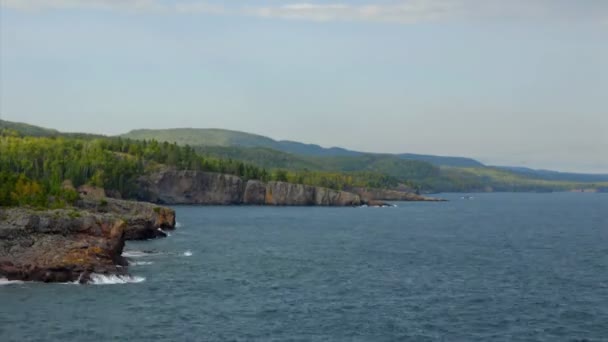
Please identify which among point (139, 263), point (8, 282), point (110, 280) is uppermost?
point (139, 263)

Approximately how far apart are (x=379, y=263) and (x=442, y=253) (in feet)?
62.3

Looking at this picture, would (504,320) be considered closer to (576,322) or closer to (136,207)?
(576,322)

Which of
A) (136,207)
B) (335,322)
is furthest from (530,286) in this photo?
(136,207)

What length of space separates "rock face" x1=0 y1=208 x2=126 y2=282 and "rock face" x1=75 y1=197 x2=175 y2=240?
25.9 metres

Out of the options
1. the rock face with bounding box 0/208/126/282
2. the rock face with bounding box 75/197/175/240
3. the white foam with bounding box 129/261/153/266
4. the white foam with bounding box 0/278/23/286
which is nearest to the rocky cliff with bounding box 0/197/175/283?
the rock face with bounding box 0/208/126/282

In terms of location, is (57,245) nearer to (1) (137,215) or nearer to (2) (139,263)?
(2) (139,263)

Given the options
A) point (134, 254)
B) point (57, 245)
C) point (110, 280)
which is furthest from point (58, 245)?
point (134, 254)

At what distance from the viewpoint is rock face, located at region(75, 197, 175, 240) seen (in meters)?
140

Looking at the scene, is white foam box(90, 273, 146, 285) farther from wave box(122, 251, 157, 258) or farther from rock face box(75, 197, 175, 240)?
rock face box(75, 197, 175, 240)

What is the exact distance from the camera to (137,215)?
491ft

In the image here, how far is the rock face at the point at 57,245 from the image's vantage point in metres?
88.6

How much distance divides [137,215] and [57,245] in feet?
189

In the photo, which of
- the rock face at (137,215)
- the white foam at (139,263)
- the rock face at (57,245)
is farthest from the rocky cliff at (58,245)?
the rock face at (137,215)

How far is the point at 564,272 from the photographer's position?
10600 cm
